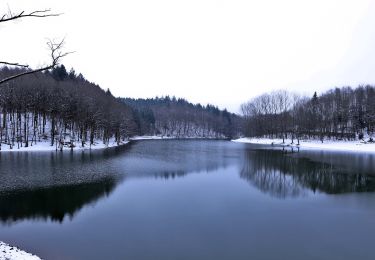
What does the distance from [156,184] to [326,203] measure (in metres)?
15.3

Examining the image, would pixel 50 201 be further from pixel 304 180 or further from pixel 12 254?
pixel 304 180

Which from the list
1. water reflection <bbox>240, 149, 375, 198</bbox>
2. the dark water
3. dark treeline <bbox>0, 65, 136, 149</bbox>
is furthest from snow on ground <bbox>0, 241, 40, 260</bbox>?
dark treeline <bbox>0, 65, 136, 149</bbox>

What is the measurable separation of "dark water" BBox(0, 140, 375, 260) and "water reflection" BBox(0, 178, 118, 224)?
7 cm

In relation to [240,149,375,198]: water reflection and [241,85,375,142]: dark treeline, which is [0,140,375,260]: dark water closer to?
[240,149,375,198]: water reflection

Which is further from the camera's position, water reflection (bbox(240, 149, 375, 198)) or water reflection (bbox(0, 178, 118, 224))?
water reflection (bbox(240, 149, 375, 198))

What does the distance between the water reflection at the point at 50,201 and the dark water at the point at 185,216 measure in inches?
2.6

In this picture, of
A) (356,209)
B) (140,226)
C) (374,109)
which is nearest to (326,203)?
(356,209)

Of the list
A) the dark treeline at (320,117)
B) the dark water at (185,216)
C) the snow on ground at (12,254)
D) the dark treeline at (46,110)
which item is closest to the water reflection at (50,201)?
the dark water at (185,216)

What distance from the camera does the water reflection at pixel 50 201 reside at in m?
19.0

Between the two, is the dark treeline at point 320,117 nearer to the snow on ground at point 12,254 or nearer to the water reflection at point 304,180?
the water reflection at point 304,180

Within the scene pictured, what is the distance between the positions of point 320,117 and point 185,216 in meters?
106

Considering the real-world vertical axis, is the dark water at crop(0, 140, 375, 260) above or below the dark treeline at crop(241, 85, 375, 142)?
below

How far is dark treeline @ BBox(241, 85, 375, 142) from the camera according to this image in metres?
105

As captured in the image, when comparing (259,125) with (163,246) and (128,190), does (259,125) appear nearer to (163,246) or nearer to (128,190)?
(128,190)
